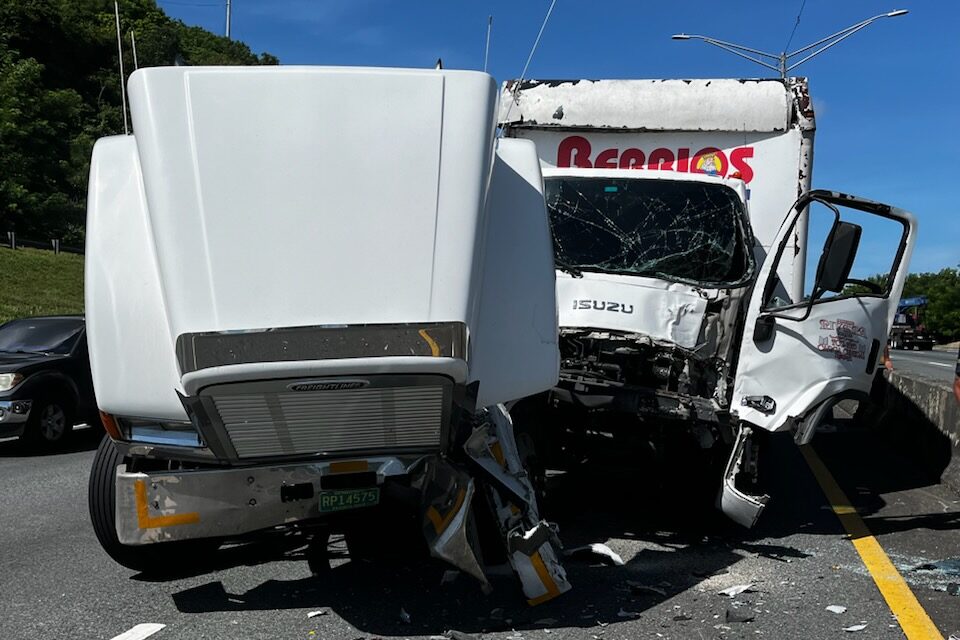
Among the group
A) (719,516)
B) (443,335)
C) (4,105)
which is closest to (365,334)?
(443,335)

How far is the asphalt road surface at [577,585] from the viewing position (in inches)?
180

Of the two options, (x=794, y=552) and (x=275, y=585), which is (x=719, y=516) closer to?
(x=794, y=552)

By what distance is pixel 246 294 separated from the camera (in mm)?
3941

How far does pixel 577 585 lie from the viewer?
5.23m

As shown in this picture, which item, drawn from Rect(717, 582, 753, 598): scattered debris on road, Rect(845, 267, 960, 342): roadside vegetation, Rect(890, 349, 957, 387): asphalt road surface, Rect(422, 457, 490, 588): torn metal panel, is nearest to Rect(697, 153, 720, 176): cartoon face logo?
Rect(890, 349, 957, 387): asphalt road surface

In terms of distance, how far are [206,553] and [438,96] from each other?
3.13m

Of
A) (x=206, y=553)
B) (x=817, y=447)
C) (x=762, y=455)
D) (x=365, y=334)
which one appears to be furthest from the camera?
(x=817, y=447)

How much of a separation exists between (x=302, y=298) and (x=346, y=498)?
1.08m

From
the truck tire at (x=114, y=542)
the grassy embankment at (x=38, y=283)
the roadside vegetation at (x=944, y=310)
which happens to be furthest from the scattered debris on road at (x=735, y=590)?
the roadside vegetation at (x=944, y=310)

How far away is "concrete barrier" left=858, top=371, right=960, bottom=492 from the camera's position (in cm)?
831

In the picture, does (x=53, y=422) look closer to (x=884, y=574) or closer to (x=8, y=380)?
(x=8, y=380)

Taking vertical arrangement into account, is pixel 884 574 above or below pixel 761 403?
below

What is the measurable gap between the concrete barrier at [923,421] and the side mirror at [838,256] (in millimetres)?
1046

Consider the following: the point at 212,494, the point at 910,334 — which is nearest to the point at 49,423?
the point at 212,494
